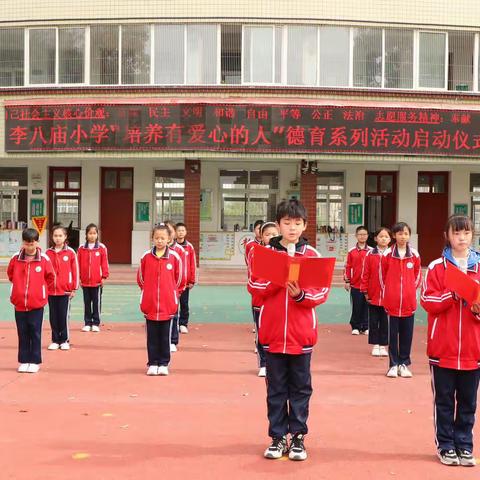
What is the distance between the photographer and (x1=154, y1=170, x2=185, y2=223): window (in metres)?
22.8

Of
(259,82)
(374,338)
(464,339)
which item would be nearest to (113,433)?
(464,339)

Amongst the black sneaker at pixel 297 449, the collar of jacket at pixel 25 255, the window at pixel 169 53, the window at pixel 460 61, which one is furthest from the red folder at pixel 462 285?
the window at pixel 460 61

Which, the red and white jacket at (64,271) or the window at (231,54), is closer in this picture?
the red and white jacket at (64,271)

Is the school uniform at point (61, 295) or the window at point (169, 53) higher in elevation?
the window at point (169, 53)

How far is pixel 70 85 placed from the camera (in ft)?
67.6

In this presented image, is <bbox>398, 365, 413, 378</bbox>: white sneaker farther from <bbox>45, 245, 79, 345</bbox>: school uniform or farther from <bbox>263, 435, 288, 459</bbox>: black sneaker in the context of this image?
<bbox>45, 245, 79, 345</bbox>: school uniform

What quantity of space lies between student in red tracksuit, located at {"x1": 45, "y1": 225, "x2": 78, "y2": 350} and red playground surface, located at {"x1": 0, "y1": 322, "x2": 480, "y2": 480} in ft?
0.93

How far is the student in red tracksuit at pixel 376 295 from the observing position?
9.31 meters

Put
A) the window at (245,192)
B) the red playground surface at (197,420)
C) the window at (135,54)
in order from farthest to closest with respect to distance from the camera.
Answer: the window at (245,192), the window at (135,54), the red playground surface at (197,420)

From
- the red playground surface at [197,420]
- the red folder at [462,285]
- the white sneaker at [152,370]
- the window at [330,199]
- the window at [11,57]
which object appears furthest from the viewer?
the window at [330,199]

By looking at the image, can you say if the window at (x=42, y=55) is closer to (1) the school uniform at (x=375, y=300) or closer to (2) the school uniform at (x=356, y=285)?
(2) the school uniform at (x=356, y=285)

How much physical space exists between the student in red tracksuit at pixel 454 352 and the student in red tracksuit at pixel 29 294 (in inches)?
183

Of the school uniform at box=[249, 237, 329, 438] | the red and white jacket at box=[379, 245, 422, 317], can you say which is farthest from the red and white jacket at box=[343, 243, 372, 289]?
the school uniform at box=[249, 237, 329, 438]

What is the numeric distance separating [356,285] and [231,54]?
A: 10.9 metres
